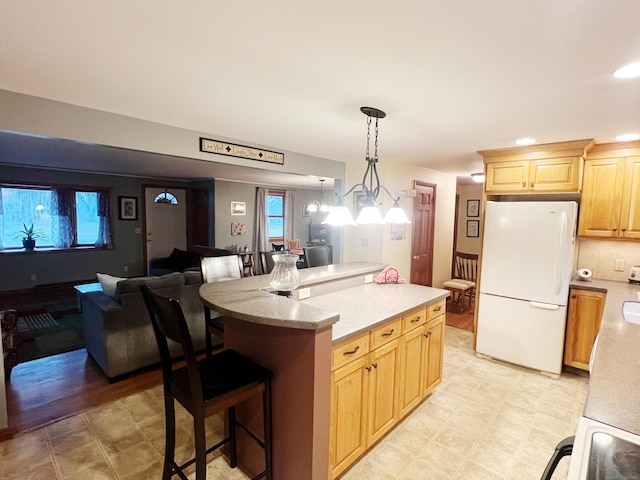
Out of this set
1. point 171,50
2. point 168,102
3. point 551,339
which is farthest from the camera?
point 551,339

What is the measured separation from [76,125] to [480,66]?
2.62 m

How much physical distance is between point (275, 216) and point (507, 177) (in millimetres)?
6388

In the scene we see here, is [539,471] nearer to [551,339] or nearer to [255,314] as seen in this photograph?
[551,339]

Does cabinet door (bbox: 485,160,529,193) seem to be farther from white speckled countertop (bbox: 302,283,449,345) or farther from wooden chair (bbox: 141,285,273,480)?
wooden chair (bbox: 141,285,273,480)

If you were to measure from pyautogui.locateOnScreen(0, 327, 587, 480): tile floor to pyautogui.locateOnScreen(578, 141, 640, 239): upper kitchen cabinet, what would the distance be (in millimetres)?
1590

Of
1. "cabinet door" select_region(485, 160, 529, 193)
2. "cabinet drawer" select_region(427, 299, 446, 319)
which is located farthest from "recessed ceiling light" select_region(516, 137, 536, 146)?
"cabinet drawer" select_region(427, 299, 446, 319)

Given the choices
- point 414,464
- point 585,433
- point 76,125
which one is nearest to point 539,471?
point 414,464

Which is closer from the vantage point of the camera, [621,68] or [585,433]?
[585,433]

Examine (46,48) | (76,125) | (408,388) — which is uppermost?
(46,48)

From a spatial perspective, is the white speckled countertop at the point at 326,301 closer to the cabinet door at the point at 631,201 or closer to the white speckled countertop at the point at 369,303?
the white speckled countertop at the point at 369,303

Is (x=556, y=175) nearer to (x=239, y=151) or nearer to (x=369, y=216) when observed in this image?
(x=369, y=216)

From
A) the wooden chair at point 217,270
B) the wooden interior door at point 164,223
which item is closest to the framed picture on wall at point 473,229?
the wooden chair at point 217,270

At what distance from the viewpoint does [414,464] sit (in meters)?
2.11

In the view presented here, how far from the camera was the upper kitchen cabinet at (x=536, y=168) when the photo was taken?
10.3ft
